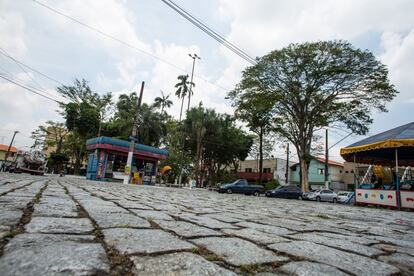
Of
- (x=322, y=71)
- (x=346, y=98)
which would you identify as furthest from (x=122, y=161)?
(x=346, y=98)

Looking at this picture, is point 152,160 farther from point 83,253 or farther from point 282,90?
point 83,253

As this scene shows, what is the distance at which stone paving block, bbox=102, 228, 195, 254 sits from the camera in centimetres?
143

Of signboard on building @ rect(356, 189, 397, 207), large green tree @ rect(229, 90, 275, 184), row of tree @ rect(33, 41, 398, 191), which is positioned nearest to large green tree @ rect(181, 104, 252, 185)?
row of tree @ rect(33, 41, 398, 191)

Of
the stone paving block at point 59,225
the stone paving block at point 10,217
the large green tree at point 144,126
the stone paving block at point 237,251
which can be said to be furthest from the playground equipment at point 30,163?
the stone paving block at point 237,251

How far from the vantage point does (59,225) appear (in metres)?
1.84

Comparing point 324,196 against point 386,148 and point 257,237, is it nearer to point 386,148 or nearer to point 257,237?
point 386,148

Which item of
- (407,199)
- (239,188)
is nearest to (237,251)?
(407,199)

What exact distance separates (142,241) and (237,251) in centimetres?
62

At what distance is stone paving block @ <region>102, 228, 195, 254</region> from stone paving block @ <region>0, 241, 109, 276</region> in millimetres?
168

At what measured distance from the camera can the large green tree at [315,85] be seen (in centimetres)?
1912

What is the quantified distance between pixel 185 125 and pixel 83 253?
104 feet

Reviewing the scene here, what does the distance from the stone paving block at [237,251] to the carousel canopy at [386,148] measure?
11.4 meters

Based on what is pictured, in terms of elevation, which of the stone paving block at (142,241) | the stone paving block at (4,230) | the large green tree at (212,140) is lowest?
the stone paving block at (142,241)

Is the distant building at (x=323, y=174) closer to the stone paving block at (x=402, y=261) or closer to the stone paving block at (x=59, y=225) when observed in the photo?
the stone paving block at (x=402, y=261)
